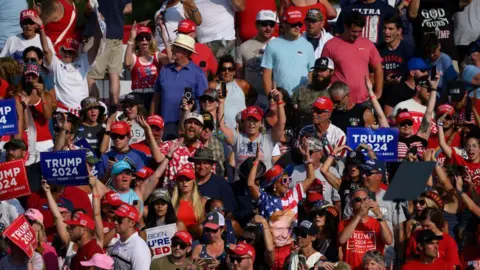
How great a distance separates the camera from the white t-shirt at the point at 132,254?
57.0ft

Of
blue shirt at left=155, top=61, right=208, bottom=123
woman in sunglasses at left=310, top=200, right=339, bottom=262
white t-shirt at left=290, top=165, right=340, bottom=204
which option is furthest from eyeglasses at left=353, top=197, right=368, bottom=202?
blue shirt at left=155, top=61, right=208, bottom=123

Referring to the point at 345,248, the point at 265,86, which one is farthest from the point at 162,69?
the point at 345,248

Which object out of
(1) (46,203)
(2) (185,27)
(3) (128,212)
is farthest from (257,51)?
(3) (128,212)

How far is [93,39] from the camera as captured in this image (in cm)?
2273

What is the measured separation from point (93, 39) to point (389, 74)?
398cm

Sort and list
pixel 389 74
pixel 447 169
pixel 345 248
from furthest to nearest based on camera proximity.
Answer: pixel 389 74, pixel 447 169, pixel 345 248

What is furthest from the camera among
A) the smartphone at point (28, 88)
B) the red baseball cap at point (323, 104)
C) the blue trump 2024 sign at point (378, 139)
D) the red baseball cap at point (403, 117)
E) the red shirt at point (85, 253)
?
the smartphone at point (28, 88)

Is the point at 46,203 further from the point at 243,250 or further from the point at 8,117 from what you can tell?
the point at 243,250

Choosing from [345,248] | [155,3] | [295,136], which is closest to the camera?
[345,248]

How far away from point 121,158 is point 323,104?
8.22 feet

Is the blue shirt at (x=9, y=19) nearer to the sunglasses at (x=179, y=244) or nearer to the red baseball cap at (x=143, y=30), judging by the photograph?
the red baseball cap at (x=143, y=30)

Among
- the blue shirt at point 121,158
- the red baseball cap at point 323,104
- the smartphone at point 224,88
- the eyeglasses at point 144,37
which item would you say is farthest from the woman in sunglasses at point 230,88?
the blue shirt at point 121,158

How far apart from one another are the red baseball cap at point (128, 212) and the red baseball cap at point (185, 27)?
15.9 feet

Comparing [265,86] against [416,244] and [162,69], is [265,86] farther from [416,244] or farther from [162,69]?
[416,244]
